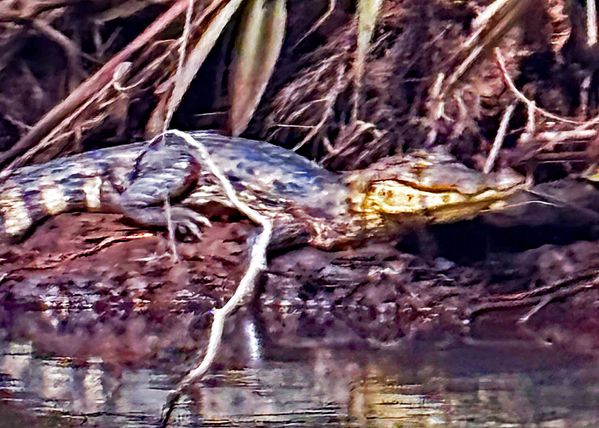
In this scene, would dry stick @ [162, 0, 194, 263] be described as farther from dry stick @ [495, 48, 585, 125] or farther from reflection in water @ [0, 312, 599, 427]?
dry stick @ [495, 48, 585, 125]

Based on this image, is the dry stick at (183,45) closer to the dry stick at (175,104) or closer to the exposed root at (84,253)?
the dry stick at (175,104)

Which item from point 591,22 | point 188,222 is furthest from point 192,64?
point 591,22

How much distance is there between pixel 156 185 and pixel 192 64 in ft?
0.71

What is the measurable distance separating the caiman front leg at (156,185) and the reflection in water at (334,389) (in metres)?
0.25

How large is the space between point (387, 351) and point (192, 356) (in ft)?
1.00

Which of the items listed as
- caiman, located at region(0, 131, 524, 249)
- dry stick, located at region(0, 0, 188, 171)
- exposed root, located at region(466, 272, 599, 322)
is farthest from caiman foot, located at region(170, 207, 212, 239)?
exposed root, located at region(466, 272, 599, 322)

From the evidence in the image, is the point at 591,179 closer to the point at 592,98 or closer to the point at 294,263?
the point at 592,98

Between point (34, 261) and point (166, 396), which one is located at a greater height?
point (34, 261)

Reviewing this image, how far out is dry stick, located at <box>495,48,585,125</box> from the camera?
4.56 feet

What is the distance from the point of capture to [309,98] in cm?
141

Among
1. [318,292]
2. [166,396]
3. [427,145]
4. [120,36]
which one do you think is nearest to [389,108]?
[427,145]

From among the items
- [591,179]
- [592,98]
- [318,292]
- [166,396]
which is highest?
[592,98]

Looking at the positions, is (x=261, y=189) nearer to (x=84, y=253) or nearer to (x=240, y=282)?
(x=240, y=282)

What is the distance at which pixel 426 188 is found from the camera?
1.43m
